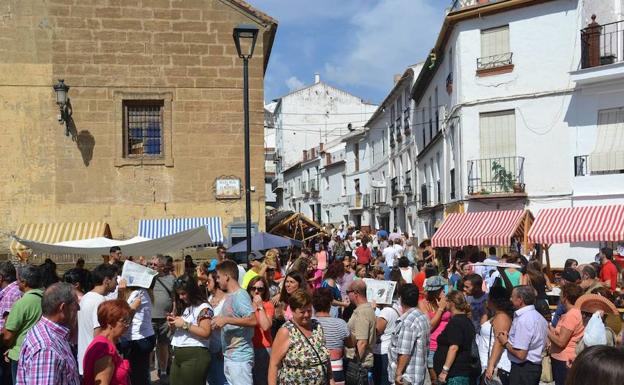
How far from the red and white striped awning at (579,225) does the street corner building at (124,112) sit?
22.9 ft

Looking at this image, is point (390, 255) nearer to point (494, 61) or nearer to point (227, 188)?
point (227, 188)

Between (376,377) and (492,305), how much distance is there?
1.52m

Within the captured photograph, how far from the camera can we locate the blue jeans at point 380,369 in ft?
25.5

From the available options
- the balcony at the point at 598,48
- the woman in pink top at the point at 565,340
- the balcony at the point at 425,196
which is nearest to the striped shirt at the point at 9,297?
the woman in pink top at the point at 565,340

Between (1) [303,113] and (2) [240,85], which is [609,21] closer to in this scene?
(2) [240,85]

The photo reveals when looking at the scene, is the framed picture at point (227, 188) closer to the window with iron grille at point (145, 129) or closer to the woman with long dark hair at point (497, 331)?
the window with iron grille at point (145, 129)

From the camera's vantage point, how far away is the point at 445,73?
83.8ft

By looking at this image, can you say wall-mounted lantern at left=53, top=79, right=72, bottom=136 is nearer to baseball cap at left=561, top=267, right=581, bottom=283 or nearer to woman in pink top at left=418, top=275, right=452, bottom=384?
woman in pink top at left=418, top=275, right=452, bottom=384

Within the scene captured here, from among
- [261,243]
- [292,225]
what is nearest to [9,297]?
[261,243]

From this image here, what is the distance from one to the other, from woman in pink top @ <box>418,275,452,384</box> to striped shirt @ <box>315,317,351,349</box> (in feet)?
4.10

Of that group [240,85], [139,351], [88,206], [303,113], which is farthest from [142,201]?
[303,113]

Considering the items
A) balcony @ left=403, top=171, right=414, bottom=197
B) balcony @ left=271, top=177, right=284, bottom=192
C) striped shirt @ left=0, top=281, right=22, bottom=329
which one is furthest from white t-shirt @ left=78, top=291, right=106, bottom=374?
balcony @ left=271, top=177, right=284, bottom=192

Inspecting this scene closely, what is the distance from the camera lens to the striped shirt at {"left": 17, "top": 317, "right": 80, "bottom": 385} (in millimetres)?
4379

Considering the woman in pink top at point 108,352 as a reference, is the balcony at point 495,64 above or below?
above
